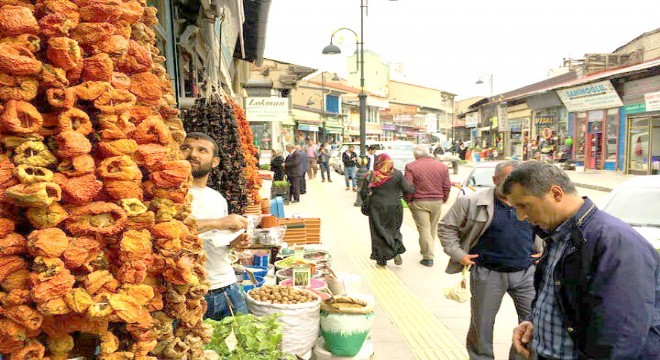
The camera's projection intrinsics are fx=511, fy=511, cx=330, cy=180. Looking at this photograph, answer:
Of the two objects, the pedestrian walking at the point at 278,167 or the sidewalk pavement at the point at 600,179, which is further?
the sidewalk pavement at the point at 600,179

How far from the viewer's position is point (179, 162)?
70.7 inches

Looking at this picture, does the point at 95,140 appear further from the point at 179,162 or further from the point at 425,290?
the point at 425,290

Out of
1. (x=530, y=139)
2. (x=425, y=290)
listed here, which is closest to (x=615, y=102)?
(x=530, y=139)

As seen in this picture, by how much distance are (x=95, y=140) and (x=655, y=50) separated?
1257 inches

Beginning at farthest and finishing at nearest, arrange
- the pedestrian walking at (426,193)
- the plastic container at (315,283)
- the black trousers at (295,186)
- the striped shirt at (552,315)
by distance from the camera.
Answer: the black trousers at (295,186) < the pedestrian walking at (426,193) < the plastic container at (315,283) < the striped shirt at (552,315)

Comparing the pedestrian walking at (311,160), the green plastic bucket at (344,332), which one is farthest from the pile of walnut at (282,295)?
the pedestrian walking at (311,160)

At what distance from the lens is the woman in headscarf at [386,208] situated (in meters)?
→ 7.83

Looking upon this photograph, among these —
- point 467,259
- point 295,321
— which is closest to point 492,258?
point 467,259

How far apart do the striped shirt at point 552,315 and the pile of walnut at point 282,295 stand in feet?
6.53

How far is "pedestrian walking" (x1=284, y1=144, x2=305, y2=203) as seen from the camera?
50.4ft

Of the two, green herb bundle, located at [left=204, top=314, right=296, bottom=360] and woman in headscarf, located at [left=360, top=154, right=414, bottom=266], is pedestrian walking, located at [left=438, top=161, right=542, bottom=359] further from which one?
woman in headscarf, located at [left=360, top=154, right=414, bottom=266]

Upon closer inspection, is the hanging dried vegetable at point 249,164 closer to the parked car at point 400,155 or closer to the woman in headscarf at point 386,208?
the woman in headscarf at point 386,208

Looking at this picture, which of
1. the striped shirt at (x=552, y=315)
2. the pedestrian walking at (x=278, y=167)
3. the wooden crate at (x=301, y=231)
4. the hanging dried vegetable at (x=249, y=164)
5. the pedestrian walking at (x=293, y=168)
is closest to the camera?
the striped shirt at (x=552, y=315)

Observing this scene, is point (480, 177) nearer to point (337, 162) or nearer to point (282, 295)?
point (282, 295)
